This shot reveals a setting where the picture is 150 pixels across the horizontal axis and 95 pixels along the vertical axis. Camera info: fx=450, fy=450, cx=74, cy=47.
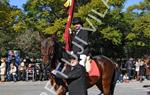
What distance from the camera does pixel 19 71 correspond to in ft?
90.7

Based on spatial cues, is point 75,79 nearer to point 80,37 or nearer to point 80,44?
point 80,44

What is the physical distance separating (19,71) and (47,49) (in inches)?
674

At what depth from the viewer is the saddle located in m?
12.3

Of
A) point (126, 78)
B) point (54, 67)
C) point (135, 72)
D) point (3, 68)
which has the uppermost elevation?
point (3, 68)

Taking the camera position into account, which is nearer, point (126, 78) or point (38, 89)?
point (38, 89)

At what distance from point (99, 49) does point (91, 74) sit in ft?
108

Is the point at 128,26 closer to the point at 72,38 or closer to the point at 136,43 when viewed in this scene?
the point at 136,43

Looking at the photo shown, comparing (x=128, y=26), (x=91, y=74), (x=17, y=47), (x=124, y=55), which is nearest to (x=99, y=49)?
(x=128, y=26)

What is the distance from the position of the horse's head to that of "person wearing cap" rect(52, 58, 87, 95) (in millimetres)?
419

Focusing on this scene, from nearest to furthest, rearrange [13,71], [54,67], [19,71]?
[54,67]
[13,71]
[19,71]

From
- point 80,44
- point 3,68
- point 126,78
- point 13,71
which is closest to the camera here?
point 80,44

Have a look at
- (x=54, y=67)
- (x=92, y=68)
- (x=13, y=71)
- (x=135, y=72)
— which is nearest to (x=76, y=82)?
(x=54, y=67)

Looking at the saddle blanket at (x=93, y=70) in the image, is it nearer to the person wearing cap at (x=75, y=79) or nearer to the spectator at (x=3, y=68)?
the person wearing cap at (x=75, y=79)

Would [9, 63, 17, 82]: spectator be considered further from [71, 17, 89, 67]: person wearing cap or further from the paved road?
[71, 17, 89, 67]: person wearing cap
